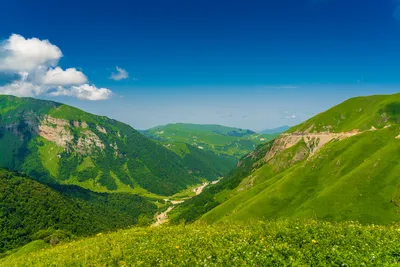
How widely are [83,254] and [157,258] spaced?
11.8 meters

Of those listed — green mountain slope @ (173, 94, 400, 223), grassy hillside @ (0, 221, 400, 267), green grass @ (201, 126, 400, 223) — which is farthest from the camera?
green grass @ (201, 126, 400, 223)

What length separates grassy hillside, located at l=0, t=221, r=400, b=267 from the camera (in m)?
18.9

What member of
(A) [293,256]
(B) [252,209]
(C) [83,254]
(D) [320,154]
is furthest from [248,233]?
(D) [320,154]

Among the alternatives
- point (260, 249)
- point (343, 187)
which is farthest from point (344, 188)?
point (260, 249)

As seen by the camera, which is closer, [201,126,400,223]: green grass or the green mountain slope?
the green mountain slope

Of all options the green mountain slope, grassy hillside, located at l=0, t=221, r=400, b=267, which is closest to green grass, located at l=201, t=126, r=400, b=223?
the green mountain slope

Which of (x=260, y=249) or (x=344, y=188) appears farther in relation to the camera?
(x=344, y=188)

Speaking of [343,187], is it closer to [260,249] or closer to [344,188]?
[344,188]

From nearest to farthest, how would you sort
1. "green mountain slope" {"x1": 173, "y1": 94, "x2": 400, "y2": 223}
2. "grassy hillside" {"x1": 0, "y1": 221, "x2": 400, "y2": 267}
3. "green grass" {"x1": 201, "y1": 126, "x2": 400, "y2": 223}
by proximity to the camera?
"grassy hillside" {"x1": 0, "y1": 221, "x2": 400, "y2": 267} < "green mountain slope" {"x1": 173, "y1": 94, "x2": 400, "y2": 223} < "green grass" {"x1": 201, "y1": 126, "x2": 400, "y2": 223}

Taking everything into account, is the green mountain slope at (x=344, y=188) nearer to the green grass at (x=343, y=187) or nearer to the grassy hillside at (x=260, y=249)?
the green grass at (x=343, y=187)

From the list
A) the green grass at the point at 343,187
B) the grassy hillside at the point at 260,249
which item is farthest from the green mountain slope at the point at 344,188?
the grassy hillside at the point at 260,249

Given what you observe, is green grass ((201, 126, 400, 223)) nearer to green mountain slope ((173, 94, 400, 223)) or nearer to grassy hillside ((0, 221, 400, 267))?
green mountain slope ((173, 94, 400, 223))

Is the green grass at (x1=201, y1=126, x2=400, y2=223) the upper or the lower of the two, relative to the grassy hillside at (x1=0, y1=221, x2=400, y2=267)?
lower

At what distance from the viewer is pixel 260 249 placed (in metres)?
21.2
